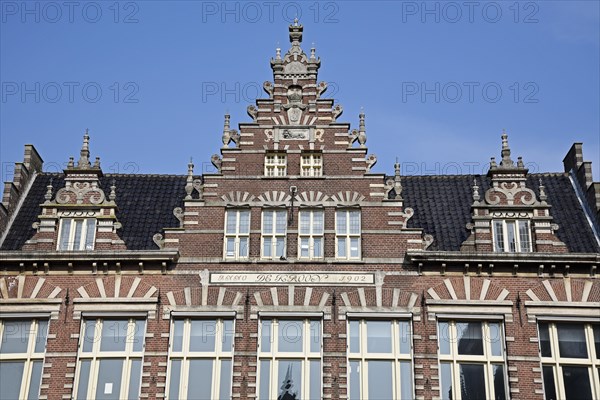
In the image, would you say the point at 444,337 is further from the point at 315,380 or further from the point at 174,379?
the point at 174,379

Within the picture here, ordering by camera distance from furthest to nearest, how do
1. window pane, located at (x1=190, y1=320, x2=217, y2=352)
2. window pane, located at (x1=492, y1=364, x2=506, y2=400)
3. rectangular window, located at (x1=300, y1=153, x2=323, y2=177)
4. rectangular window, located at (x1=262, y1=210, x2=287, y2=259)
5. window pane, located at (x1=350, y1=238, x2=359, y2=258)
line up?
rectangular window, located at (x1=300, y1=153, x2=323, y2=177), rectangular window, located at (x1=262, y1=210, x2=287, y2=259), window pane, located at (x1=350, y1=238, x2=359, y2=258), window pane, located at (x1=190, y1=320, x2=217, y2=352), window pane, located at (x1=492, y1=364, x2=506, y2=400)

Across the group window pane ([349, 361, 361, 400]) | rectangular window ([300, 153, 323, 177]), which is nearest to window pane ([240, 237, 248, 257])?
rectangular window ([300, 153, 323, 177])

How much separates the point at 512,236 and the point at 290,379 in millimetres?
7726

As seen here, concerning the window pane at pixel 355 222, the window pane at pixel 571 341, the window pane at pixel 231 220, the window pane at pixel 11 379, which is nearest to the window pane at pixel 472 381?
the window pane at pixel 571 341

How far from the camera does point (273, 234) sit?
2717 cm

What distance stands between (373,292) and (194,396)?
570 cm

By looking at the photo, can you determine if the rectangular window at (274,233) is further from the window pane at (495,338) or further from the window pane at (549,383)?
the window pane at (549,383)

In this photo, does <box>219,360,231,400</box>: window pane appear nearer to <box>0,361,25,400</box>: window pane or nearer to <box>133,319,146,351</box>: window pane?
<box>133,319,146,351</box>: window pane

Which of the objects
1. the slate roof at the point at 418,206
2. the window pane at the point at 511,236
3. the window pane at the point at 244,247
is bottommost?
the window pane at the point at 244,247

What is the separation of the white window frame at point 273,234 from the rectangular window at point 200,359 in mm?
2355

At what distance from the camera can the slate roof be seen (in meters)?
28.4

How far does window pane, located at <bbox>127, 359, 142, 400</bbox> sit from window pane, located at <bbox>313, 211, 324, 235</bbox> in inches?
246

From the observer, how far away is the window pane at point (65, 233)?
27.2 m

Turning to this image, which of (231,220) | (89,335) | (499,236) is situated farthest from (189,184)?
(499,236)
